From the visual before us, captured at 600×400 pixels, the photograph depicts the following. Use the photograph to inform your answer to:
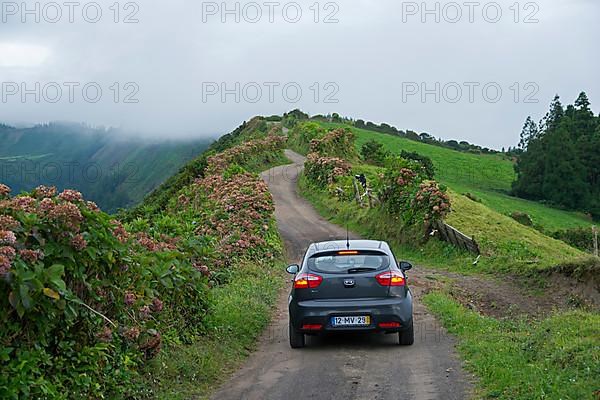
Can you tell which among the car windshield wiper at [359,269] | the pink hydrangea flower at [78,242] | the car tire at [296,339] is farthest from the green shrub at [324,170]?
the pink hydrangea flower at [78,242]

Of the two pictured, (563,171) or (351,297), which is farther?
→ (563,171)

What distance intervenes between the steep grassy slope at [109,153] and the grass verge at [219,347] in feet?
153

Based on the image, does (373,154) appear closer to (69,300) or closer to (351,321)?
(351,321)

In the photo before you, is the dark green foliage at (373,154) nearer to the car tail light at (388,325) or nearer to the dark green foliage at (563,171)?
the dark green foliage at (563,171)

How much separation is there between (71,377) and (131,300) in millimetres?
1484

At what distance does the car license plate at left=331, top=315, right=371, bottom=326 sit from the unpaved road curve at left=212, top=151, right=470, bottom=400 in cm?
43

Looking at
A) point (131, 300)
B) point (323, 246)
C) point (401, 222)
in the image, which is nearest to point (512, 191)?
point (401, 222)

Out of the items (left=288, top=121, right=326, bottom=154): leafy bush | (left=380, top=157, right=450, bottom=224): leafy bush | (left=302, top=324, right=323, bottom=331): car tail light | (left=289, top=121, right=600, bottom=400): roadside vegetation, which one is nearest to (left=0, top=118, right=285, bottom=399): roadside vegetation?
(left=302, top=324, right=323, bottom=331): car tail light

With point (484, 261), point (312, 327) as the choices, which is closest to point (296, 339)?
point (312, 327)

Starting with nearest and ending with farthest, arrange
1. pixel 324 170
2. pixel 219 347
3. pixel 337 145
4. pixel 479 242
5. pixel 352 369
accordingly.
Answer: pixel 352 369 → pixel 219 347 → pixel 479 242 → pixel 324 170 → pixel 337 145

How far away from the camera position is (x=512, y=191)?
66938 mm

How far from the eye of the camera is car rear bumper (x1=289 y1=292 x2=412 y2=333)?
1033cm

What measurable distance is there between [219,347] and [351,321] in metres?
1.97

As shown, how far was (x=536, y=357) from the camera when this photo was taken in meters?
8.75
